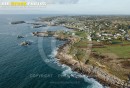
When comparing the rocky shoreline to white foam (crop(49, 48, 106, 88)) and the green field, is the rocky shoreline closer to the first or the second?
white foam (crop(49, 48, 106, 88))

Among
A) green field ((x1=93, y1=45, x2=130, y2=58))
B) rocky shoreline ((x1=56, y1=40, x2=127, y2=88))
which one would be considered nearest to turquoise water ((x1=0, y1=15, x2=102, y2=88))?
rocky shoreline ((x1=56, y1=40, x2=127, y2=88))

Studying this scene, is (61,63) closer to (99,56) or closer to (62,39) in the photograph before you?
(99,56)

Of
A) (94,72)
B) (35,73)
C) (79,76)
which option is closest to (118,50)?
(94,72)

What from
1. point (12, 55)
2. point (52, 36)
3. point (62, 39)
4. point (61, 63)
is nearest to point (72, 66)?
point (61, 63)

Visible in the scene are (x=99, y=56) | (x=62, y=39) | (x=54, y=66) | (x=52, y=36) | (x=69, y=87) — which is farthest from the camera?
(x=52, y=36)

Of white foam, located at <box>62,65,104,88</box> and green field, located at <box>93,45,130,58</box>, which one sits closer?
white foam, located at <box>62,65,104,88</box>

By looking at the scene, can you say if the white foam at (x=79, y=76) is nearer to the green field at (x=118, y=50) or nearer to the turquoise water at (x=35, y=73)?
the turquoise water at (x=35, y=73)

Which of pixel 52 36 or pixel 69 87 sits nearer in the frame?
pixel 69 87

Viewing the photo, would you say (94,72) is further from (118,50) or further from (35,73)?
(118,50)
